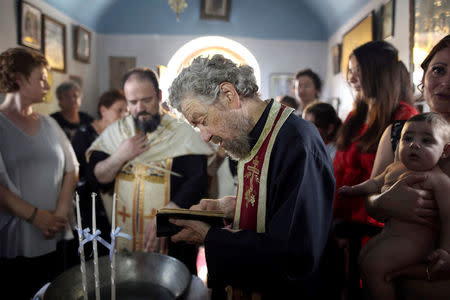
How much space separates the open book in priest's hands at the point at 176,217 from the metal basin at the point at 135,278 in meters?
0.19

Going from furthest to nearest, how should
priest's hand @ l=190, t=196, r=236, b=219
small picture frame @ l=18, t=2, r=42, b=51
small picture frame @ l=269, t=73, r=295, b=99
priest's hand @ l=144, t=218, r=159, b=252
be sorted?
small picture frame @ l=269, t=73, r=295, b=99, small picture frame @ l=18, t=2, r=42, b=51, priest's hand @ l=144, t=218, r=159, b=252, priest's hand @ l=190, t=196, r=236, b=219

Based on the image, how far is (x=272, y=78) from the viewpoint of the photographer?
8.52 m

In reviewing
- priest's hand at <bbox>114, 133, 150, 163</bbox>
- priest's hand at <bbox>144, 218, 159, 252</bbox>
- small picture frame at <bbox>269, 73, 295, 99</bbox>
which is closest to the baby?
priest's hand at <bbox>144, 218, 159, 252</bbox>

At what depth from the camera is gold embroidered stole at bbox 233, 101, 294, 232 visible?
54.9 inches

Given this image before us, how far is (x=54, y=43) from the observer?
20.5 feet

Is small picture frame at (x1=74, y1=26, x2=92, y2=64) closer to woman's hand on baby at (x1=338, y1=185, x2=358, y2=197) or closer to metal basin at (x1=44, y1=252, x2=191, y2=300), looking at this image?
metal basin at (x1=44, y1=252, x2=191, y2=300)

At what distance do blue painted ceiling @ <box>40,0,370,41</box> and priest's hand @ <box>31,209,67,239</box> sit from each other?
6.96 meters

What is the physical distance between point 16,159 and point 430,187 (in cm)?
243

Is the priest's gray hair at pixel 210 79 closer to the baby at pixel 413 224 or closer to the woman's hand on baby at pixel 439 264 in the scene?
the baby at pixel 413 224

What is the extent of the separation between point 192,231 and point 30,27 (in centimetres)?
528

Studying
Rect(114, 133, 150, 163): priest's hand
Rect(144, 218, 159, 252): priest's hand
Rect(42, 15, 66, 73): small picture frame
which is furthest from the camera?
Rect(42, 15, 66, 73): small picture frame

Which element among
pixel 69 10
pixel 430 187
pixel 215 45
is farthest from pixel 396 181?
pixel 69 10

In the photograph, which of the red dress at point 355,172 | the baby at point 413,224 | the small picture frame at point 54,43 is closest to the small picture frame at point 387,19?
the red dress at point 355,172

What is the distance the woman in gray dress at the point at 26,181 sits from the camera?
7.54ft
